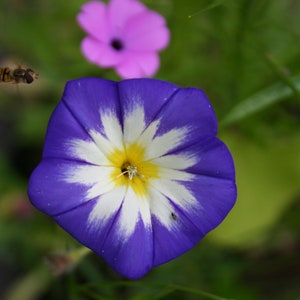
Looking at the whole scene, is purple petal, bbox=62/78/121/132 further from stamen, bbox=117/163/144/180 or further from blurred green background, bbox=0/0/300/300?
blurred green background, bbox=0/0/300/300

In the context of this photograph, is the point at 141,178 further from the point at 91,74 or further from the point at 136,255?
the point at 91,74

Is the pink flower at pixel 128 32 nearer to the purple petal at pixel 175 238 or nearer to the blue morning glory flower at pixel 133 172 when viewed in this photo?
the blue morning glory flower at pixel 133 172

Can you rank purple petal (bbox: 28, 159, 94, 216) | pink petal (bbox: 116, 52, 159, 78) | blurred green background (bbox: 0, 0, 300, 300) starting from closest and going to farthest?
1. purple petal (bbox: 28, 159, 94, 216)
2. pink petal (bbox: 116, 52, 159, 78)
3. blurred green background (bbox: 0, 0, 300, 300)

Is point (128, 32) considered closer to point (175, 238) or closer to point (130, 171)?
point (130, 171)

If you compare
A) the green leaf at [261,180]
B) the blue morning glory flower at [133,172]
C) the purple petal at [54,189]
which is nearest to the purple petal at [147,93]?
the blue morning glory flower at [133,172]

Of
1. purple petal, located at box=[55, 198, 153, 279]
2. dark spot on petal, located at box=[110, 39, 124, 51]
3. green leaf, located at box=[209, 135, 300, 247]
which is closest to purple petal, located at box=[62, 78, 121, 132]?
purple petal, located at box=[55, 198, 153, 279]

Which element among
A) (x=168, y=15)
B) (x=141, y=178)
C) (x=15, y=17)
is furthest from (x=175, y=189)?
(x=15, y=17)
